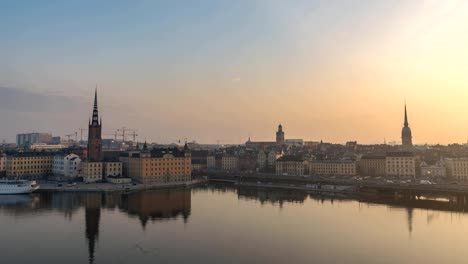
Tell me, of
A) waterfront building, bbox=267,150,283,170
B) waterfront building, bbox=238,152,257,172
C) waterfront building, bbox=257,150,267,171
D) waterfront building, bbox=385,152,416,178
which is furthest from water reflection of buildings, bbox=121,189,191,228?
waterfront building, bbox=257,150,267,171

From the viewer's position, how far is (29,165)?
50312 millimetres

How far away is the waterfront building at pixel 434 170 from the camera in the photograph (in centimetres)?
5144

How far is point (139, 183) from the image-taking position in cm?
4431

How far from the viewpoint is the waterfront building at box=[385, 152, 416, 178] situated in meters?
52.2

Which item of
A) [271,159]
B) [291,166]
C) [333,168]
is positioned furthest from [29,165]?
[333,168]

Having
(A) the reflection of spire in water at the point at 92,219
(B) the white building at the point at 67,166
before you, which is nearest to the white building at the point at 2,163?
(B) the white building at the point at 67,166

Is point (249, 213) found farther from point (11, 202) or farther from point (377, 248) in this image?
point (11, 202)

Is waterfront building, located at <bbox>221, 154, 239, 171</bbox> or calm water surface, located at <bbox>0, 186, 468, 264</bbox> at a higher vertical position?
waterfront building, located at <bbox>221, 154, 239, 171</bbox>

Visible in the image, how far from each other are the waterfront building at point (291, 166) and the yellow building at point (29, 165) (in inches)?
1206

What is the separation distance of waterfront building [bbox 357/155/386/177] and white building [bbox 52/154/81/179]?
120 ft

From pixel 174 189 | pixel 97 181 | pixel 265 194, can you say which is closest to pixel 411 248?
pixel 265 194

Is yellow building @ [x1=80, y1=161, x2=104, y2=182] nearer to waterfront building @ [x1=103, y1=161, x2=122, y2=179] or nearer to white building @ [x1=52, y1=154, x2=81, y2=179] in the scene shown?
waterfront building @ [x1=103, y1=161, x2=122, y2=179]

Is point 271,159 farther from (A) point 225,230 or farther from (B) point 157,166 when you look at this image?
(A) point 225,230

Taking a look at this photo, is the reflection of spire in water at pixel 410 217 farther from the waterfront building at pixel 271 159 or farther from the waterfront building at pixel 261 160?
the waterfront building at pixel 261 160
